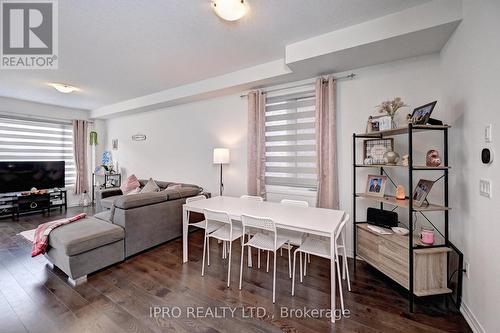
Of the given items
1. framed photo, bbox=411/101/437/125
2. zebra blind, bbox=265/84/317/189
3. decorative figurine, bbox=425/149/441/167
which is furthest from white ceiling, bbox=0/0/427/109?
decorative figurine, bbox=425/149/441/167

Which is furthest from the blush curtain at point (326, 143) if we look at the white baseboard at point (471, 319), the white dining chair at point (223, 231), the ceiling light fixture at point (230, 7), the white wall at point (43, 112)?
the white wall at point (43, 112)

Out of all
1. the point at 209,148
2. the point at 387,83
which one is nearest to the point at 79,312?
the point at 209,148

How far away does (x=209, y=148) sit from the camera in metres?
4.28

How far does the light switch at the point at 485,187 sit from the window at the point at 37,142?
7.78 meters

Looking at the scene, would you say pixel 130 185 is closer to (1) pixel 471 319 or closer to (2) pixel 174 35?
(2) pixel 174 35

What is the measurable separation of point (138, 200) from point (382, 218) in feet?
9.92

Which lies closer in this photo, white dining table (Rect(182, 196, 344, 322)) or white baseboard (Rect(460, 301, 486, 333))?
white baseboard (Rect(460, 301, 486, 333))

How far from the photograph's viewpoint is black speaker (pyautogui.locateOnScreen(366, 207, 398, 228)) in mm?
2285

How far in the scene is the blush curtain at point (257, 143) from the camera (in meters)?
3.47

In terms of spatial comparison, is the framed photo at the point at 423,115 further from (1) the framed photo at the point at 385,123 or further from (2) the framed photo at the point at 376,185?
(2) the framed photo at the point at 376,185

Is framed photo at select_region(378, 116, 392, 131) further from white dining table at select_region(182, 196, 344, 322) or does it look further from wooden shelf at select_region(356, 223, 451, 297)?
wooden shelf at select_region(356, 223, 451, 297)

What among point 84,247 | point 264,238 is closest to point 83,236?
point 84,247

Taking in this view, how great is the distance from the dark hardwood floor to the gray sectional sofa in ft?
0.57

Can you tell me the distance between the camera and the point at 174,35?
95.8 inches
